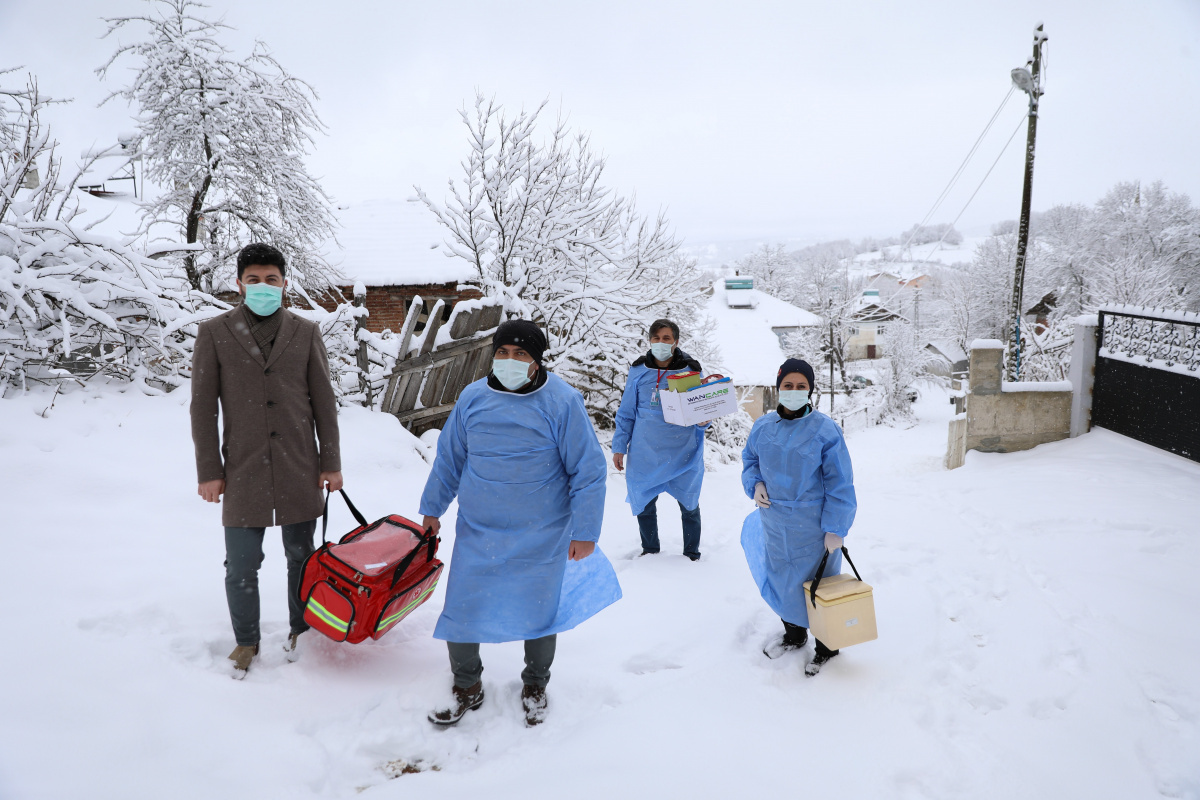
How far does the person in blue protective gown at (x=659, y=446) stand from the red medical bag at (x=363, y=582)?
2.15 metres

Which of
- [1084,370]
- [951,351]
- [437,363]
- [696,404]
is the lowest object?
[951,351]

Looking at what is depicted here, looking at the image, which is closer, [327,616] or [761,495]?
[327,616]

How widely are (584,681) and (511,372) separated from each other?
156cm

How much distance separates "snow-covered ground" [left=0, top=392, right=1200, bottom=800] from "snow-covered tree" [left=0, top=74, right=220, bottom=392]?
0.38 m

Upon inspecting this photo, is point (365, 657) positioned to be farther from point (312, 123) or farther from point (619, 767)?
point (312, 123)

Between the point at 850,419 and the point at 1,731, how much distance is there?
124ft

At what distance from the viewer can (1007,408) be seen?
8.15 meters

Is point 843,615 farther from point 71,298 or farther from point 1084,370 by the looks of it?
point 1084,370

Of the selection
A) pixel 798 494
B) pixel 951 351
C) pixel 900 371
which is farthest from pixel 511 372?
pixel 951 351

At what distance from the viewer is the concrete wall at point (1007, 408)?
8000 millimetres

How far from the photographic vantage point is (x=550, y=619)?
2754 millimetres

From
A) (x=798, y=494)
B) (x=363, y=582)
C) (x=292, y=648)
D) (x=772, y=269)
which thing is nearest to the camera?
(x=363, y=582)

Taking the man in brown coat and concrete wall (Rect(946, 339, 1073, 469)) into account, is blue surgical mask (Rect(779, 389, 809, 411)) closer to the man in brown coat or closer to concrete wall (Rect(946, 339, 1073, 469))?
the man in brown coat

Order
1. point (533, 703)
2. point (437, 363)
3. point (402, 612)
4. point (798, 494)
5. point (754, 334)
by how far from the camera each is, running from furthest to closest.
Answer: point (754, 334) → point (437, 363) → point (798, 494) → point (402, 612) → point (533, 703)
